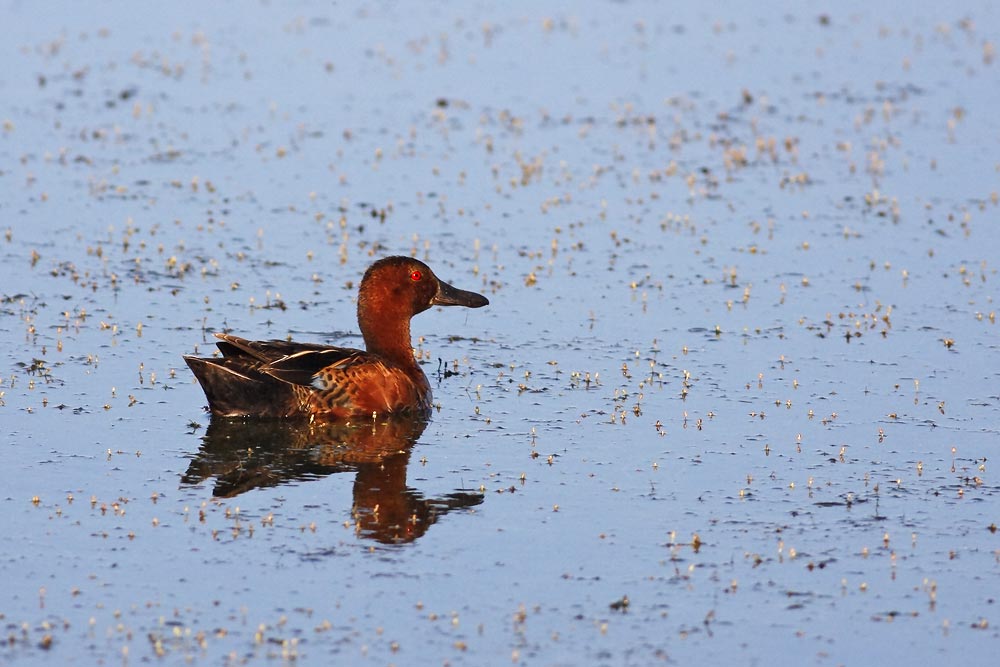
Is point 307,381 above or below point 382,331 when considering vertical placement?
below

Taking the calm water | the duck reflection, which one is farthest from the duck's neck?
the duck reflection

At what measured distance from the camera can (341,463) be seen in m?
11.1

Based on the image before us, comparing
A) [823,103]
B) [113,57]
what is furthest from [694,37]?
[113,57]

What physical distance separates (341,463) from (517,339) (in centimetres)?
331

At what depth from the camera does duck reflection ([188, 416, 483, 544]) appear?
9930mm

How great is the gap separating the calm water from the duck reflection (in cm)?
4

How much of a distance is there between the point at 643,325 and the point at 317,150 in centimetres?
709

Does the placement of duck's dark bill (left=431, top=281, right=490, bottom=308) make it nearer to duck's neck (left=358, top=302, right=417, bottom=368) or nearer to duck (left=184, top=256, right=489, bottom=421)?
duck's neck (left=358, top=302, right=417, bottom=368)

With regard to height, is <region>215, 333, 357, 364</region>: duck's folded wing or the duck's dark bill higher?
the duck's dark bill

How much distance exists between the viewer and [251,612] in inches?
325

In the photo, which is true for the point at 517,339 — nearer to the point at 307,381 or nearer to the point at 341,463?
the point at 307,381

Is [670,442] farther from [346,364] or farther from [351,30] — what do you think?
[351,30]

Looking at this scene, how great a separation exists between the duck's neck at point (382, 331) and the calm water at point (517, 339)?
0.62 m

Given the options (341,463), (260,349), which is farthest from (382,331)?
(341,463)
